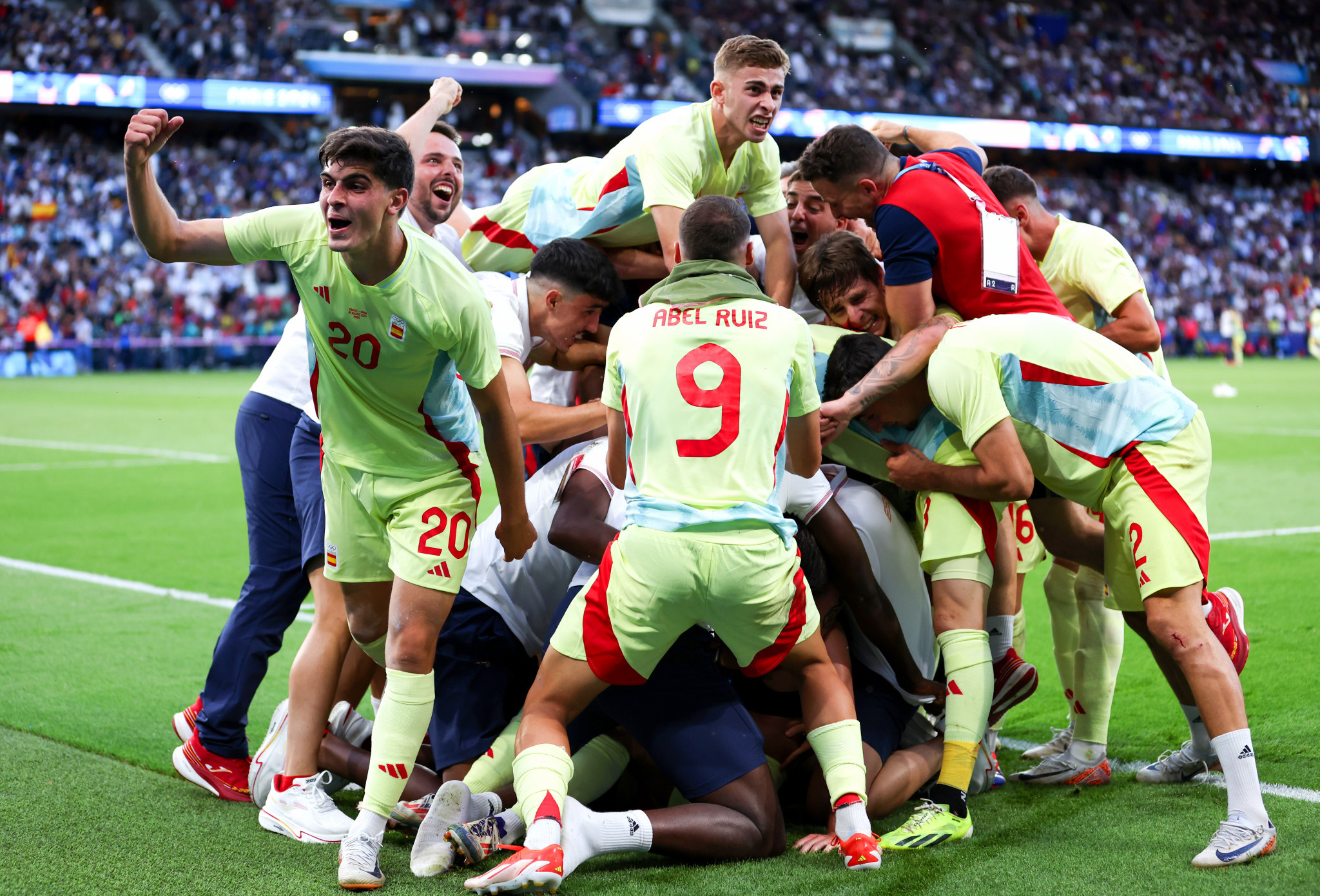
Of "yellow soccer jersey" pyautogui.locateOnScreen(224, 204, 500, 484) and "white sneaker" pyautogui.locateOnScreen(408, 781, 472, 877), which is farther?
"yellow soccer jersey" pyautogui.locateOnScreen(224, 204, 500, 484)

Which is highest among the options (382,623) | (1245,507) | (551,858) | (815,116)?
(815,116)

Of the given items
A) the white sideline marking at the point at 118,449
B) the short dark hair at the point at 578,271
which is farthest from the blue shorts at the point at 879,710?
the white sideline marking at the point at 118,449

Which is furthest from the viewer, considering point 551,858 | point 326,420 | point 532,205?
point 532,205

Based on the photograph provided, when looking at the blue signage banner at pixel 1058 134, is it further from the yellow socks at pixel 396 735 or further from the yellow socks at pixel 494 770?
the yellow socks at pixel 396 735

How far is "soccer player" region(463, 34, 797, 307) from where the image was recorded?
16.2ft

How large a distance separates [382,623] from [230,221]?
141 cm

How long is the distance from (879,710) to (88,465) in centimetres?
1239

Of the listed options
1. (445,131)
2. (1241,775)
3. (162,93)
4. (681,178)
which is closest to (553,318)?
(681,178)

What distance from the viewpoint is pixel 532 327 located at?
4809mm

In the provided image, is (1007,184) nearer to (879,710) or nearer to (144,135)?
(879,710)

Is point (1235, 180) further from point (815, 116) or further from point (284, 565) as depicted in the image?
point (284, 565)

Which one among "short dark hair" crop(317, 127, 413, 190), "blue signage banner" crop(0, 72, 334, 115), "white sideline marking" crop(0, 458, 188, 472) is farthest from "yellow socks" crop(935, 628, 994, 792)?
"blue signage banner" crop(0, 72, 334, 115)

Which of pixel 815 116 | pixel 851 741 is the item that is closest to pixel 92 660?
pixel 851 741

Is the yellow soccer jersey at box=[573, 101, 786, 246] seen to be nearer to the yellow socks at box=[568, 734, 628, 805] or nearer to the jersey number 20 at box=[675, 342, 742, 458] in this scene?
the jersey number 20 at box=[675, 342, 742, 458]
